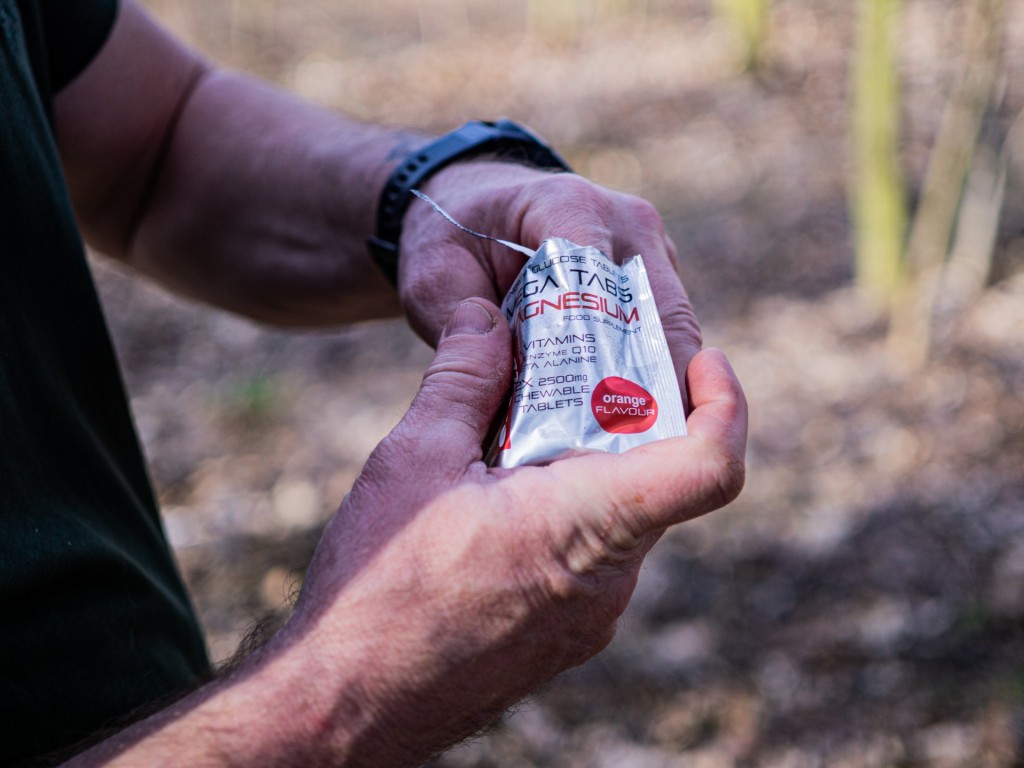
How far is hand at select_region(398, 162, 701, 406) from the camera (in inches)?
43.7

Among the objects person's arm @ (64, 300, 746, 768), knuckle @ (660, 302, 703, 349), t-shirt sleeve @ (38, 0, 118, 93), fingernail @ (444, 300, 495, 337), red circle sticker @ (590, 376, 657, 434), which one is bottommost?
person's arm @ (64, 300, 746, 768)

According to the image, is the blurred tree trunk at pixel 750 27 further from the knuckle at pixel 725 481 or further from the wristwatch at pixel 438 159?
the knuckle at pixel 725 481

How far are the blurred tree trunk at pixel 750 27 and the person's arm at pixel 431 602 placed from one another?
6.22m

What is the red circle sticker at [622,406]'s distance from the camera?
0.92 meters

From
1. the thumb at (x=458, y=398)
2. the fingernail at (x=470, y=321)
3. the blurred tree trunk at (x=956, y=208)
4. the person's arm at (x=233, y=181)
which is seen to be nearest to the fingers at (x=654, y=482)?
the thumb at (x=458, y=398)

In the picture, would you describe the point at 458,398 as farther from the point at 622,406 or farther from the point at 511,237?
the point at 511,237

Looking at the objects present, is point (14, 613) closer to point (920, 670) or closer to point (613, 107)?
point (920, 670)

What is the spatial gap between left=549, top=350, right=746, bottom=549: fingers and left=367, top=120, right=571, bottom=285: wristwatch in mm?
619

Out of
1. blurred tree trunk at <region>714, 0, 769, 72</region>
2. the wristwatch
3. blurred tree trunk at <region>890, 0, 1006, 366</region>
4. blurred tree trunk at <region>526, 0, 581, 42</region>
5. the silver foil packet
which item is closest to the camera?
the silver foil packet

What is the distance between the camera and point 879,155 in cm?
346

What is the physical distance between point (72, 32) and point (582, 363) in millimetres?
962

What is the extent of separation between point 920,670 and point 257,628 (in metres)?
1.96

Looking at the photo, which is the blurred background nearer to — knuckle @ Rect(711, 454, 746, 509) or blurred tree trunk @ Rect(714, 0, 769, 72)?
blurred tree trunk @ Rect(714, 0, 769, 72)

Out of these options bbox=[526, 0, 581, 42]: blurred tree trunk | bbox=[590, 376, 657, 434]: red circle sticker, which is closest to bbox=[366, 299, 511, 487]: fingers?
bbox=[590, 376, 657, 434]: red circle sticker
